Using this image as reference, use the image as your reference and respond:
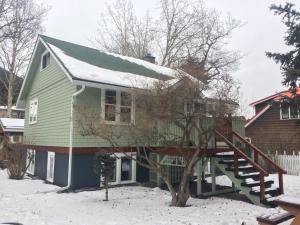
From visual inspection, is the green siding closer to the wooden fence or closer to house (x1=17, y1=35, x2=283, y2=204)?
house (x1=17, y1=35, x2=283, y2=204)

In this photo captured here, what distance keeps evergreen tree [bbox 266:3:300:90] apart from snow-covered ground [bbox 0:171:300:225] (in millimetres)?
4219

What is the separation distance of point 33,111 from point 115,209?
1087 cm

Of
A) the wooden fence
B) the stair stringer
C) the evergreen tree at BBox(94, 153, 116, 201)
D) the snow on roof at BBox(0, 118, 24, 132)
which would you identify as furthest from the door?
the snow on roof at BBox(0, 118, 24, 132)

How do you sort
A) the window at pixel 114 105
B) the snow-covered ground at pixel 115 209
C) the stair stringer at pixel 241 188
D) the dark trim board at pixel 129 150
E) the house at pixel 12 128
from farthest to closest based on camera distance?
1. the house at pixel 12 128
2. the window at pixel 114 105
3. the dark trim board at pixel 129 150
4. the stair stringer at pixel 241 188
5. the snow-covered ground at pixel 115 209

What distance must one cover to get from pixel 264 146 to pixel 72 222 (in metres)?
20.6

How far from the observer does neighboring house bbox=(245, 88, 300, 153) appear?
24.5 m

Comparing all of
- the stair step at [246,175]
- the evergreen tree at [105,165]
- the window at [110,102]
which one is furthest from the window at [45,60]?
the stair step at [246,175]

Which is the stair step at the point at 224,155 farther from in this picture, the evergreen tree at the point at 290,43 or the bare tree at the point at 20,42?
the bare tree at the point at 20,42

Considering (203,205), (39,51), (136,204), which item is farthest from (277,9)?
(39,51)

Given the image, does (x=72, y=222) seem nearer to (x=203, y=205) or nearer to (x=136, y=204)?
Answer: (x=136, y=204)

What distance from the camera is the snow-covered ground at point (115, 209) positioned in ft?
26.6

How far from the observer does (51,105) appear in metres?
15.5

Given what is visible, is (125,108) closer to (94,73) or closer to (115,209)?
(94,73)

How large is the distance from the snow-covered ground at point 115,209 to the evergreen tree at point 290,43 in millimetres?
4219
